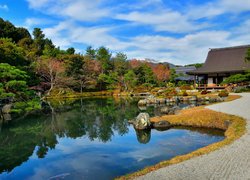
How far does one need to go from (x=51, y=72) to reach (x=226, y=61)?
2227 centimetres

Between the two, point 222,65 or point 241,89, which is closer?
point 241,89

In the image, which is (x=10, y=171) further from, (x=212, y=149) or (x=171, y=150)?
(x=212, y=149)

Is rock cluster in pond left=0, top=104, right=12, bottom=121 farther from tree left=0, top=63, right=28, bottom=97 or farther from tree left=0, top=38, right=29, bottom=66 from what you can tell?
tree left=0, top=38, right=29, bottom=66

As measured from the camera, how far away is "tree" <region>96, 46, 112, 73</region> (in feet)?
137

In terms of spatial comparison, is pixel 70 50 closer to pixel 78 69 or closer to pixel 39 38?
pixel 39 38

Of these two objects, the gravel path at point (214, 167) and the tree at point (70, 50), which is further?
the tree at point (70, 50)

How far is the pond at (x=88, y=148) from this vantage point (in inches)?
259

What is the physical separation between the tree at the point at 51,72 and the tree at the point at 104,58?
30.7ft

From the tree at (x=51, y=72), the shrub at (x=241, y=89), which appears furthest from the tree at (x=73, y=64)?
the shrub at (x=241, y=89)

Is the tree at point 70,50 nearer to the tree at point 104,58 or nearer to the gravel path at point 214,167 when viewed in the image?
the tree at point 104,58

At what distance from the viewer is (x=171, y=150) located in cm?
793

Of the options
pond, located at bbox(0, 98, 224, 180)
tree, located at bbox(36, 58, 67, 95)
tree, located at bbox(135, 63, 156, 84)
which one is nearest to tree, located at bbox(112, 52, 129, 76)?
tree, located at bbox(135, 63, 156, 84)

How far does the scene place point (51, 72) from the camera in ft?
105

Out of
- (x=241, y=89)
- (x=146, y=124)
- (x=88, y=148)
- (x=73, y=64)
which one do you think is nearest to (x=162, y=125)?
(x=146, y=124)
